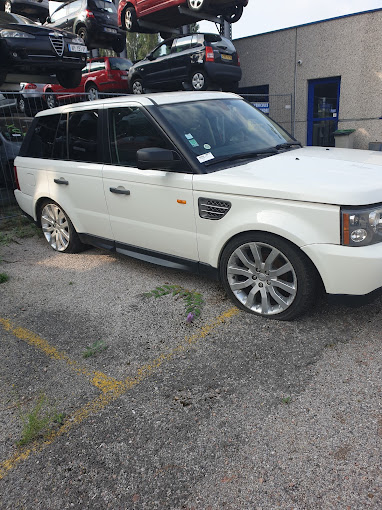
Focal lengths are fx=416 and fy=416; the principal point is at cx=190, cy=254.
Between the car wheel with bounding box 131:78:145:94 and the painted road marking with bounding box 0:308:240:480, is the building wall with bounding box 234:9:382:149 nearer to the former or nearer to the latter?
the car wheel with bounding box 131:78:145:94

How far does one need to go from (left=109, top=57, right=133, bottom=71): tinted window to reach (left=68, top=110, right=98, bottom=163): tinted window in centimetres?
1048

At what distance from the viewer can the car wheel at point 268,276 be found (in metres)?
3.07

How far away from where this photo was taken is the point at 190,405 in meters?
2.50

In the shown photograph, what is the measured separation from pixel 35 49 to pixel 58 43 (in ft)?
2.25

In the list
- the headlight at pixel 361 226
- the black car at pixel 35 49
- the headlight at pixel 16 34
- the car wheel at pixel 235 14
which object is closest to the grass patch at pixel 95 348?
the headlight at pixel 361 226

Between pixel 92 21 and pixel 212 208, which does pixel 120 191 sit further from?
pixel 92 21

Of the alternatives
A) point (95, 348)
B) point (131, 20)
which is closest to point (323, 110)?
point (131, 20)

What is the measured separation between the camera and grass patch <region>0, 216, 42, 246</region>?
6094mm

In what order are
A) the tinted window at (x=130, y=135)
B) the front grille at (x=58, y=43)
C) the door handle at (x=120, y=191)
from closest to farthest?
the tinted window at (x=130, y=135)
the door handle at (x=120, y=191)
the front grille at (x=58, y=43)

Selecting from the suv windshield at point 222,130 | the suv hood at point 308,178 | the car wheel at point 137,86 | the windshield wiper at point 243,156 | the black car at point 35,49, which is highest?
the black car at point 35,49

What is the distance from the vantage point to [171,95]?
4117mm

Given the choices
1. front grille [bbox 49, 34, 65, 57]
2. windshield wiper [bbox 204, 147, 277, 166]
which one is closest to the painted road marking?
windshield wiper [bbox 204, 147, 277, 166]

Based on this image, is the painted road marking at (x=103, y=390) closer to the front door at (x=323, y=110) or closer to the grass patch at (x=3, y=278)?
the grass patch at (x=3, y=278)

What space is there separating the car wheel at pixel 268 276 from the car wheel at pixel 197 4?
436 inches
